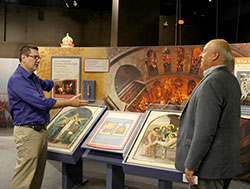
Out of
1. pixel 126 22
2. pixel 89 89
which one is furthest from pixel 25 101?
pixel 126 22

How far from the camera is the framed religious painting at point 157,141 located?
96.1 inches

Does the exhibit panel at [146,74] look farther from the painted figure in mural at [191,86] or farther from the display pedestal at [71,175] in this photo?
the display pedestal at [71,175]

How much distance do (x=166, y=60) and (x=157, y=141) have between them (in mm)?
1975

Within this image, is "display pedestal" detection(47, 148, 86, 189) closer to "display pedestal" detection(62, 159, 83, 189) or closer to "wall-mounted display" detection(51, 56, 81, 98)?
"display pedestal" detection(62, 159, 83, 189)

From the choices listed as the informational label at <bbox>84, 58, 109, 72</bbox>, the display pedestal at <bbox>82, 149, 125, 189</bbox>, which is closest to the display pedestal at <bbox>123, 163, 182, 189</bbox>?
the display pedestal at <bbox>82, 149, 125, 189</bbox>

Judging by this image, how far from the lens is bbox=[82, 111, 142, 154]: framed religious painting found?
2.69m

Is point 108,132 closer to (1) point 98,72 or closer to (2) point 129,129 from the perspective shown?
(2) point 129,129

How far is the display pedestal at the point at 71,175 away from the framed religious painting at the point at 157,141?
1048mm

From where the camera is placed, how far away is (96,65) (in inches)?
181

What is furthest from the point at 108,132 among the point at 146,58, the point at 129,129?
the point at 146,58

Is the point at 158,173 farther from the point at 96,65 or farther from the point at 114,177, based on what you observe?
the point at 96,65

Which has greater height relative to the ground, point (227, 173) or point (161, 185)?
point (227, 173)

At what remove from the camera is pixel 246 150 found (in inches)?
158

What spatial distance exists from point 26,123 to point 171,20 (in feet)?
16.1
